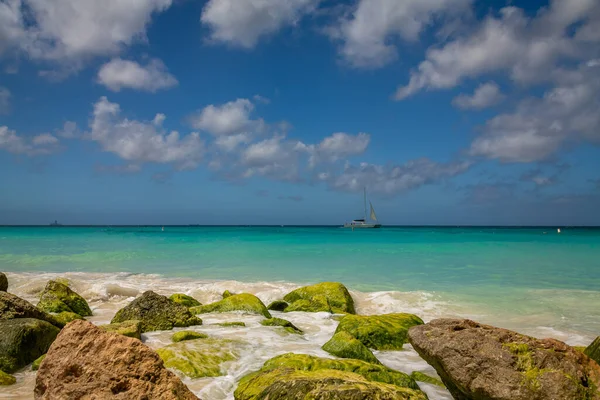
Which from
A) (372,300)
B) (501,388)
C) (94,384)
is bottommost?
(372,300)

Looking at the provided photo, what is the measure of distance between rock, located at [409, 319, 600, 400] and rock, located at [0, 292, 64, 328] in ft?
21.0

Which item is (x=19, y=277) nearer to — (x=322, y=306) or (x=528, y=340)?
(x=322, y=306)

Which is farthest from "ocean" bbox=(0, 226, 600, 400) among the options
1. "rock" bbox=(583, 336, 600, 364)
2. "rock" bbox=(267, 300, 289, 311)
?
"rock" bbox=(583, 336, 600, 364)

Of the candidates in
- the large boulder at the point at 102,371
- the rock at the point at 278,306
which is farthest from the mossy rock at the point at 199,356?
the rock at the point at 278,306

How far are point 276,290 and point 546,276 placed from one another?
12493mm

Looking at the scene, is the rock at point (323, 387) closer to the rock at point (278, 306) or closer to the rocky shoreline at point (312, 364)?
the rocky shoreline at point (312, 364)

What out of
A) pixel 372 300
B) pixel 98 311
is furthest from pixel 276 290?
pixel 98 311

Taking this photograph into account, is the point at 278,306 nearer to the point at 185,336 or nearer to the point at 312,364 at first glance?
the point at 185,336

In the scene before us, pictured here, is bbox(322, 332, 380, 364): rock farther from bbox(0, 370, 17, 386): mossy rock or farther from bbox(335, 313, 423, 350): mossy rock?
bbox(0, 370, 17, 386): mossy rock

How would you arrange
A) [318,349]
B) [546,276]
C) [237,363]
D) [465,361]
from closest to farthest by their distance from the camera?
[465,361] → [237,363] → [318,349] → [546,276]

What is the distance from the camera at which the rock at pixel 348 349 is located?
19.1ft

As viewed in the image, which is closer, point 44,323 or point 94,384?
point 94,384

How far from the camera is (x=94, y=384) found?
129 inches

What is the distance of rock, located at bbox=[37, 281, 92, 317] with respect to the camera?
934 centimetres
